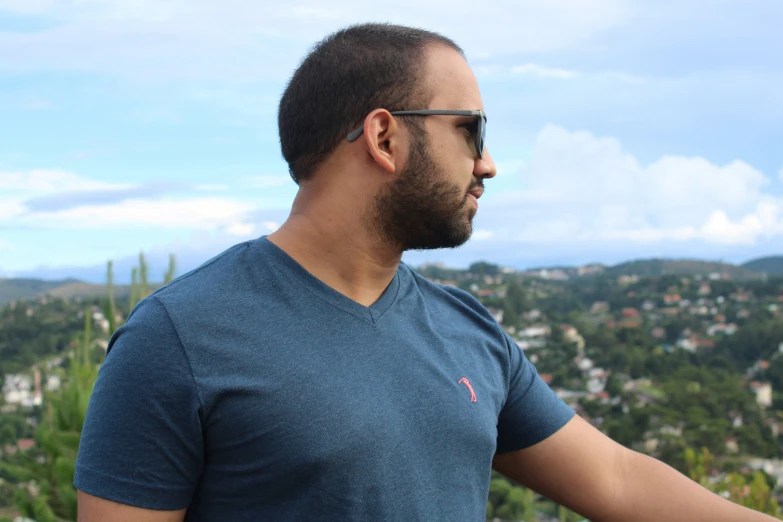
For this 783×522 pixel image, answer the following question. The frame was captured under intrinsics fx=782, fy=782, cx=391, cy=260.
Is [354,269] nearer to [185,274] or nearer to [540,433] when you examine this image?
[185,274]

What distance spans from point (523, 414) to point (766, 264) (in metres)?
66.3

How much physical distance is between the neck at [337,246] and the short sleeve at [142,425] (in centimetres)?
37

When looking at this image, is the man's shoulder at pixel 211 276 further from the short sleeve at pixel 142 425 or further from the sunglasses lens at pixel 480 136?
the sunglasses lens at pixel 480 136

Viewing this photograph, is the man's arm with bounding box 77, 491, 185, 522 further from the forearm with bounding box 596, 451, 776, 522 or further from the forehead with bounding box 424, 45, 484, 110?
the forearm with bounding box 596, 451, 776, 522

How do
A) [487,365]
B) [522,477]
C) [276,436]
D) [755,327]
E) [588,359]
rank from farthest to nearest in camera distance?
[755,327] < [588,359] < [522,477] < [487,365] < [276,436]

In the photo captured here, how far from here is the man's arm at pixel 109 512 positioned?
1429mm

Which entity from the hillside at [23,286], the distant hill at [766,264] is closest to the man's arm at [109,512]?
the hillside at [23,286]

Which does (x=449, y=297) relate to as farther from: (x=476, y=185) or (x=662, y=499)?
(x=662, y=499)

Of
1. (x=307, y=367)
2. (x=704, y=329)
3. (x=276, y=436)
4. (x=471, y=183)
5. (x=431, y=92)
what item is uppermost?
(x=431, y=92)

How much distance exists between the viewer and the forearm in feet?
6.14

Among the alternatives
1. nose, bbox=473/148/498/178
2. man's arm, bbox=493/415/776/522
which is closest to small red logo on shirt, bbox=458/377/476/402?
man's arm, bbox=493/415/776/522

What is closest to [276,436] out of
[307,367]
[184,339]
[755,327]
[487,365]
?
[307,367]

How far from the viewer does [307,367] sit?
4.98 feet

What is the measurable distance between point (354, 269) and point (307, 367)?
0.30 metres
